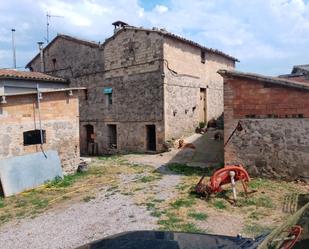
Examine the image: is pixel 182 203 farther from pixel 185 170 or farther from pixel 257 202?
pixel 185 170

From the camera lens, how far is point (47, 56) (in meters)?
25.0

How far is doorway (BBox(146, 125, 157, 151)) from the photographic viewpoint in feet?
64.2

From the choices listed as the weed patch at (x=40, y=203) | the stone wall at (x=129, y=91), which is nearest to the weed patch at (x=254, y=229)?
the weed patch at (x=40, y=203)

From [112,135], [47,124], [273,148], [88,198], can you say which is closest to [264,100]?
[273,148]

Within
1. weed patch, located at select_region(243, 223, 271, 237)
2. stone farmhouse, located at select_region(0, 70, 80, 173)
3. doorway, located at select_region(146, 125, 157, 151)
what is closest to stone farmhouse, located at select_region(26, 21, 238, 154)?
doorway, located at select_region(146, 125, 157, 151)

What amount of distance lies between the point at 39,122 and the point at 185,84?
9.97 m

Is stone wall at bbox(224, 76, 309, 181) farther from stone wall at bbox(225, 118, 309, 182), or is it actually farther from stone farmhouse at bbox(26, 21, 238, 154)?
stone farmhouse at bbox(26, 21, 238, 154)

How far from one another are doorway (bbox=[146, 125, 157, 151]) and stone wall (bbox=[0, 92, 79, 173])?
5.76 metres

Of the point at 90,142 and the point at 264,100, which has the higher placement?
the point at 264,100

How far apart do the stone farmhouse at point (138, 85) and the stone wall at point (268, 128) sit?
22.2ft

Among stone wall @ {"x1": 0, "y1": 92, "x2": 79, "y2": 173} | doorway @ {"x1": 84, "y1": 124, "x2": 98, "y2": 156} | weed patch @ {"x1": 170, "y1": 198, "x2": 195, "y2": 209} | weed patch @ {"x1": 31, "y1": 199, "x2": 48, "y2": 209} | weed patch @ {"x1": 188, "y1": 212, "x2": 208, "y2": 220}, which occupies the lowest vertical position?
weed patch @ {"x1": 31, "y1": 199, "x2": 48, "y2": 209}

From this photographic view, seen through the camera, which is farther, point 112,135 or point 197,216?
point 112,135

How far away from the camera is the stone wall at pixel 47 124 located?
12.0m

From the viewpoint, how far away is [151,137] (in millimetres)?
19734
